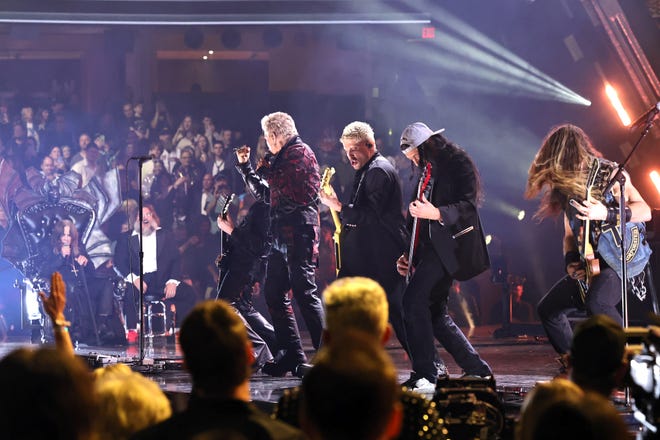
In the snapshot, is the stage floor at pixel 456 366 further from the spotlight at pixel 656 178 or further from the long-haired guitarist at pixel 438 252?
the spotlight at pixel 656 178

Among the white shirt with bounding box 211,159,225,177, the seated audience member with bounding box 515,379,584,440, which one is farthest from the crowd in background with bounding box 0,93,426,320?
the seated audience member with bounding box 515,379,584,440

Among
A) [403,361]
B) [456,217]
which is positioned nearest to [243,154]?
[456,217]

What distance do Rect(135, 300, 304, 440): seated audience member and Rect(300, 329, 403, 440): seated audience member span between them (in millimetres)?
357

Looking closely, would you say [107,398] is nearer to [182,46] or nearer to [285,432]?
[285,432]

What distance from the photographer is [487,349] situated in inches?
432

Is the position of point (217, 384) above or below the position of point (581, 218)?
below

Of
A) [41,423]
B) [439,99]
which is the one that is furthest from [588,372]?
[439,99]

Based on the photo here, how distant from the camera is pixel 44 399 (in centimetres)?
212

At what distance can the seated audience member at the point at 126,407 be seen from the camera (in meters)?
2.87

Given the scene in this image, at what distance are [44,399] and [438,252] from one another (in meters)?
5.51

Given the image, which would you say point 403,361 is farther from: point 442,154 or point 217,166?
point 217,166

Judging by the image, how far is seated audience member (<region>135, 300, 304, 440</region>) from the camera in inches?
103

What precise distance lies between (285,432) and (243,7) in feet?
40.9

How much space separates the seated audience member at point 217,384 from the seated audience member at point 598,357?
1189 mm
